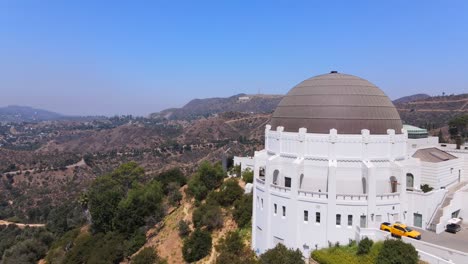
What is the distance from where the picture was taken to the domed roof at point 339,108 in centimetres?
3866

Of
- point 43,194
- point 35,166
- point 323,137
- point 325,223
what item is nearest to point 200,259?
point 325,223

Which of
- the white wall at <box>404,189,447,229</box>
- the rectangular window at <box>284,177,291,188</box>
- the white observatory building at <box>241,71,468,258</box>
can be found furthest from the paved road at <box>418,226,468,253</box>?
the rectangular window at <box>284,177,291,188</box>

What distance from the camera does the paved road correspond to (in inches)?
1264

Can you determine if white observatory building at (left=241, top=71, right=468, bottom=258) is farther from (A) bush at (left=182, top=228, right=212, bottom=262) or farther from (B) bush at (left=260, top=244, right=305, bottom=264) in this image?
(A) bush at (left=182, top=228, right=212, bottom=262)

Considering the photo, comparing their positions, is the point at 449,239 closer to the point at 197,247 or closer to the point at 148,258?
the point at 197,247

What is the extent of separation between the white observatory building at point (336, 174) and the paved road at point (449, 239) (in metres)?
1.39

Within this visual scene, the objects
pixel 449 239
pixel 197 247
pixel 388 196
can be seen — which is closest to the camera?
pixel 449 239

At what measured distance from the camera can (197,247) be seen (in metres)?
45.9

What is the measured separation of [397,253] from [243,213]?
23.1m

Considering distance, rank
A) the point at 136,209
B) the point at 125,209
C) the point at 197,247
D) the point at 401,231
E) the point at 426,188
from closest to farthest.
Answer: the point at 401,231, the point at 426,188, the point at 197,247, the point at 125,209, the point at 136,209

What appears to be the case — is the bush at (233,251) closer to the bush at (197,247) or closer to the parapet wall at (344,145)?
the bush at (197,247)

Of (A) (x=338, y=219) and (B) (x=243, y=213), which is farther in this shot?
(B) (x=243, y=213)

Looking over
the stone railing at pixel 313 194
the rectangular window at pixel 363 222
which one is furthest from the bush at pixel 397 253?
the stone railing at pixel 313 194

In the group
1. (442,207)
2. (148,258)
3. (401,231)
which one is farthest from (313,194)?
(148,258)
